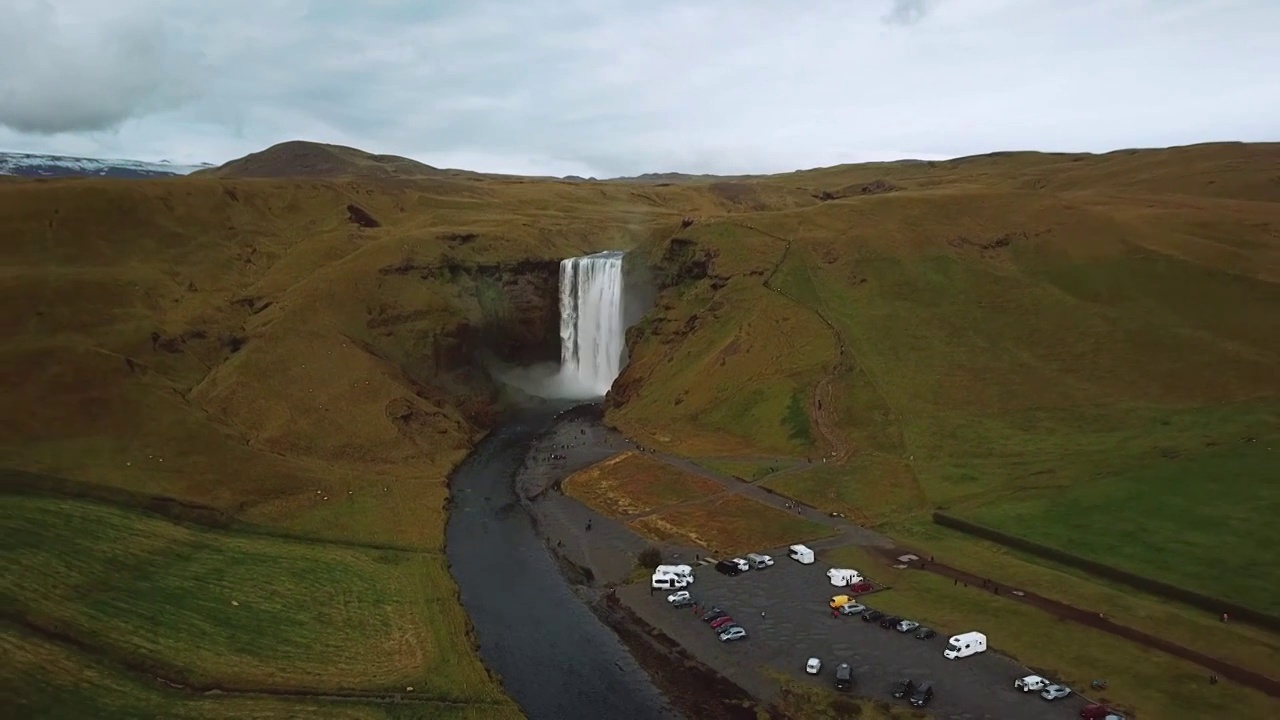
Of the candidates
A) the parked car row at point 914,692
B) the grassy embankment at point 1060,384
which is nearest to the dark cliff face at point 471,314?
the grassy embankment at point 1060,384

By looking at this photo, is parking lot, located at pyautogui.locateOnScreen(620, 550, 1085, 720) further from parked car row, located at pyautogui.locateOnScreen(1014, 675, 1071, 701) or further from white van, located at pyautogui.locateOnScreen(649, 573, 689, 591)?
white van, located at pyautogui.locateOnScreen(649, 573, 689, 591)

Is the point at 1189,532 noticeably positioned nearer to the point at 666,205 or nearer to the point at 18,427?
the point at 18,427

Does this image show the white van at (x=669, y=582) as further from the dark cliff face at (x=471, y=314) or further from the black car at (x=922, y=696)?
the dark cliff face at (x=471, y=314)

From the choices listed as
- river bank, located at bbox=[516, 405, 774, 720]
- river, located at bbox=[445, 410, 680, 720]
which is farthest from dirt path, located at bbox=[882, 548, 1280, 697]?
river, located at bbox=[445, 410, 680, 720]

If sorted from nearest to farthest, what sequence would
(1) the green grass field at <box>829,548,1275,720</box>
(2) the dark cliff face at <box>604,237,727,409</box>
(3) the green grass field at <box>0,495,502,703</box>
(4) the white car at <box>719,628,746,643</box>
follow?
(1) the green grass field at <box>829,548,1275,720</box> < (3) the green grass field at <box>0,495,502,703</box> < (4) the white car at <box>719,628,746,643</box> < (2) the dark cliff face at <box>604,237,727,409</box>

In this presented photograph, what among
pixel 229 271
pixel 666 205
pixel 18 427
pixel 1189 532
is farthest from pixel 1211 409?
pixel 666 205
